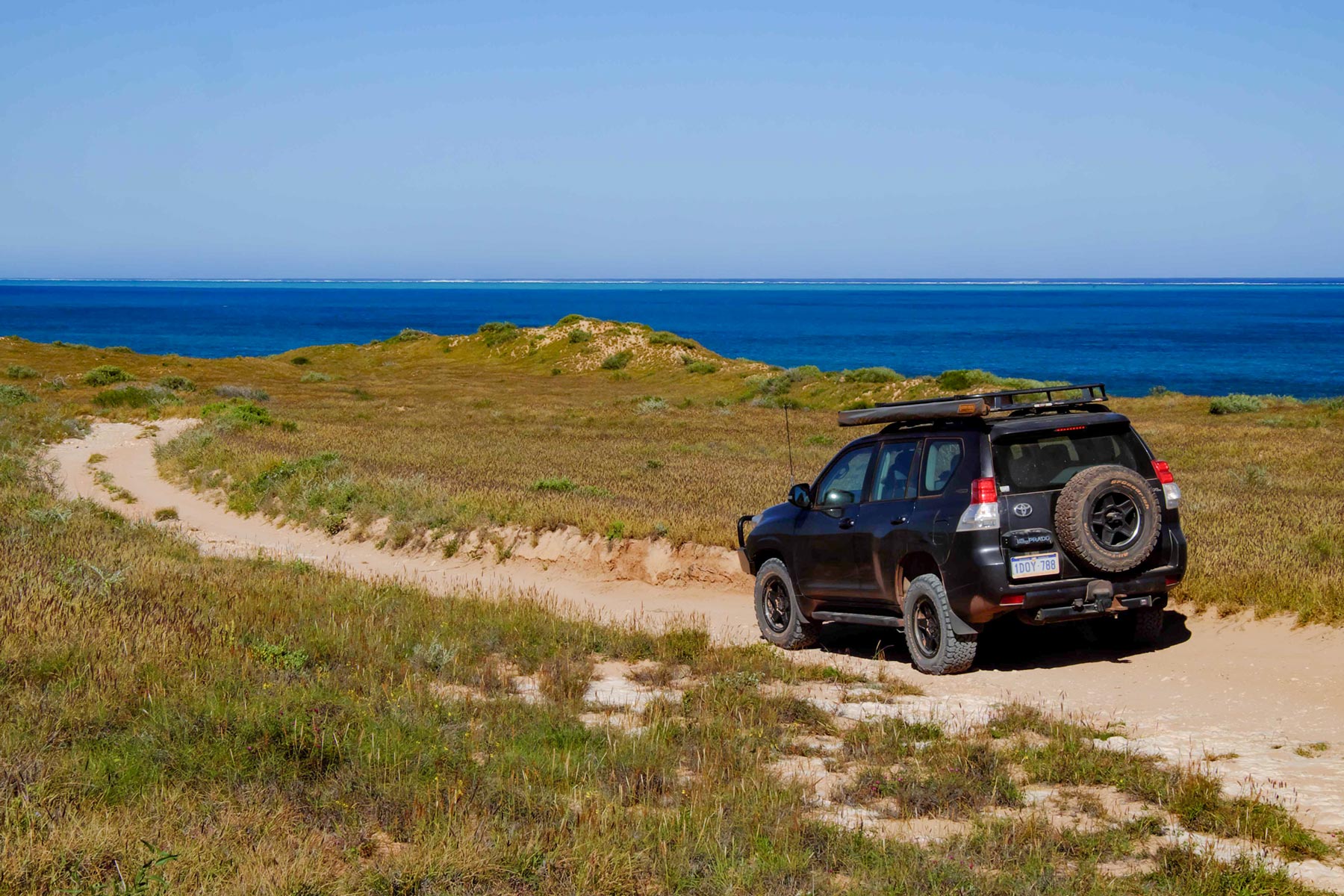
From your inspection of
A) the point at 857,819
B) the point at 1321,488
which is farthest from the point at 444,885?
the point at 1321,488

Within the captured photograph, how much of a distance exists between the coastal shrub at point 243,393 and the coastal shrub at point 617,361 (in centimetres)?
2419

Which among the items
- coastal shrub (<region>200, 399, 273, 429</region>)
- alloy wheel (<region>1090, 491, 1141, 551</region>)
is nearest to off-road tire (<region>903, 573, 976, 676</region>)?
alloy wheel (<region>1090, 491, 1141, 551</region>)

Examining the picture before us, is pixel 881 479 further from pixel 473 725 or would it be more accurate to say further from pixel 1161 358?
pixel 1161 358

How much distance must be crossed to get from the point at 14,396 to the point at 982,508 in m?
39.7

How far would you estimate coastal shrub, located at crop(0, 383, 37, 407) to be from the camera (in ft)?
126

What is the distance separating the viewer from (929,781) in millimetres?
6441

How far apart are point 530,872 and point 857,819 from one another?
1766 mm

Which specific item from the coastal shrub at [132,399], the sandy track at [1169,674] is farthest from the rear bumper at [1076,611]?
the coastal shrub at [132,399]

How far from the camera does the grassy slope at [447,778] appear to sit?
4.98m

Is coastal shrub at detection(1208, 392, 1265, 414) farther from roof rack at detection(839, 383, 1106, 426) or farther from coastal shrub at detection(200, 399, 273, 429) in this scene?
roof rack at detection(839, 383, 1106, 426)

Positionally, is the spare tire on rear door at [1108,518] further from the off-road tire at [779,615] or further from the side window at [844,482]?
the off-road tire at [779,615]

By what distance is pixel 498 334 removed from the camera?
80.6 metres

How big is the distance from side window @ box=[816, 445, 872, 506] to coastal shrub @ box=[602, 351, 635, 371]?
2263 inches

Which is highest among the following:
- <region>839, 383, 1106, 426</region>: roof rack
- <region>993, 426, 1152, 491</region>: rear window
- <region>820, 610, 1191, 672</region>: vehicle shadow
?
<region>839, 383, 1106, 426</region>: roof rack
